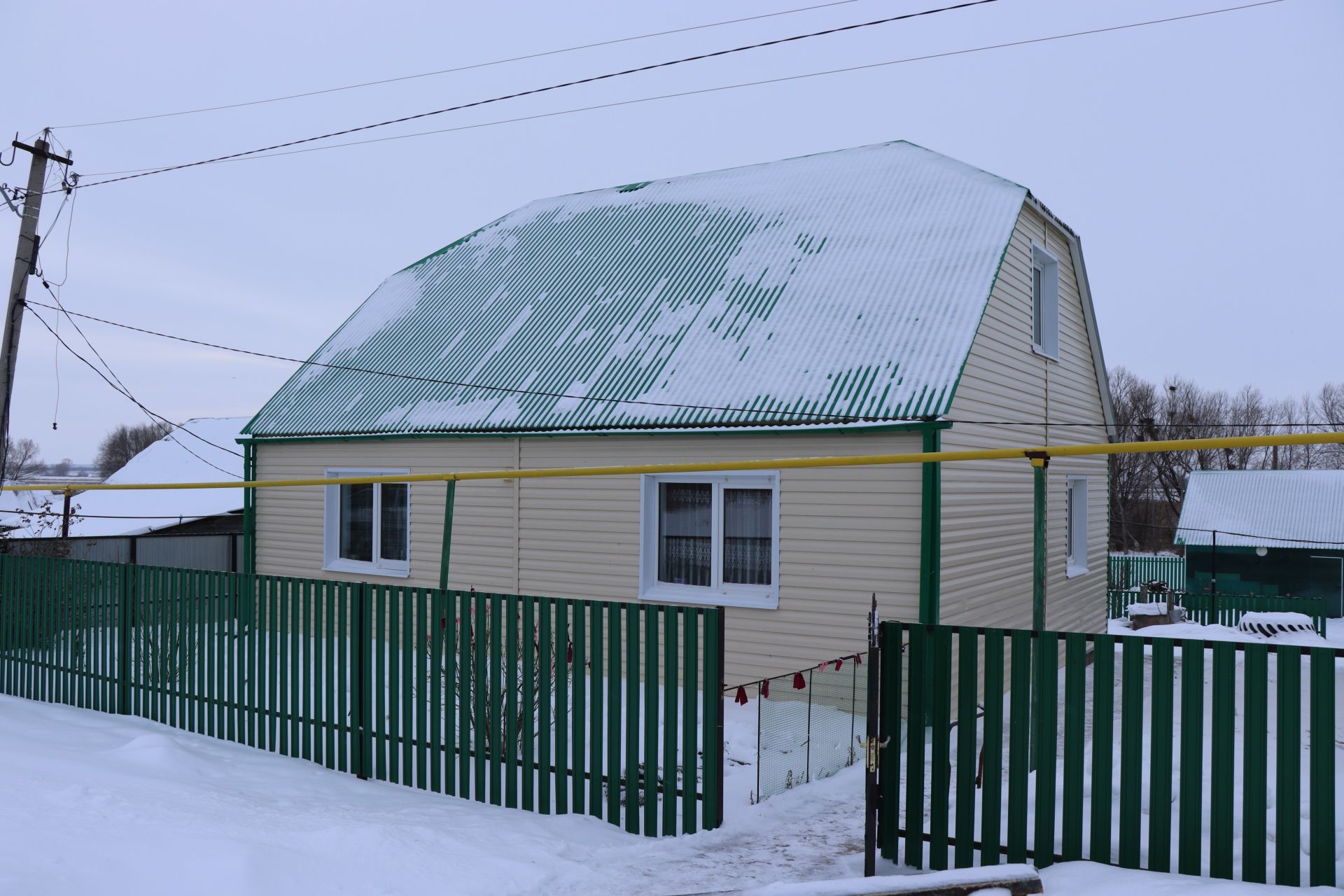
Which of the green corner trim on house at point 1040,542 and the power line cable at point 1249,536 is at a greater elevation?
the green corner trim on house at point 1040,542

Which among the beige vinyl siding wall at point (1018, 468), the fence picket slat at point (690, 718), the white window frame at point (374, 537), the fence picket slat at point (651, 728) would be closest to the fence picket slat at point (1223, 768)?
the fence picket slat at point (690, 718)

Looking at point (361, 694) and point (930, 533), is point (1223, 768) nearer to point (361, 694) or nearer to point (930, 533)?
point (930, 533)

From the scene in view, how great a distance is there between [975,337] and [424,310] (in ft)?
30.3

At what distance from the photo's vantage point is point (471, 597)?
279 inches

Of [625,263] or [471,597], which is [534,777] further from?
[625,263]

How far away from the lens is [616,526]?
11.5 meters

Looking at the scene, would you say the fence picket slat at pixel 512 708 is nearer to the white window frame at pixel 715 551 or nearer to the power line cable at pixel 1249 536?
the white window frame at pixel 715 551

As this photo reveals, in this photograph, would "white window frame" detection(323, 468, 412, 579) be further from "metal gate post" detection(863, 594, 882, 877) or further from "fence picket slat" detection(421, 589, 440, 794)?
"metal gate post" detection(863, 594, 882, 877)

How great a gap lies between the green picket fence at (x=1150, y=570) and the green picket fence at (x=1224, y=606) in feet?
21.0

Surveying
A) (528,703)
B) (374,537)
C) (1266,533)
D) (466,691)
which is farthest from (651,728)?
(1266,533)

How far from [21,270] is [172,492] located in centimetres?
1913

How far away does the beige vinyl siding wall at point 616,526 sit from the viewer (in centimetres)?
986

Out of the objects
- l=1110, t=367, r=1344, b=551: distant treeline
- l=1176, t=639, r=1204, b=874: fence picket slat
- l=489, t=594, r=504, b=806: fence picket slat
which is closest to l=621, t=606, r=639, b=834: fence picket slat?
l=489, t=594, r=504, b=806: fence picket slat

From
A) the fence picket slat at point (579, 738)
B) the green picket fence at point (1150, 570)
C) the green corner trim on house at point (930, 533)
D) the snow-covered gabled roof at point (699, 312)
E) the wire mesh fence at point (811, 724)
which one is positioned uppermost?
the snow-covered gabled roof at point (699, 312)
